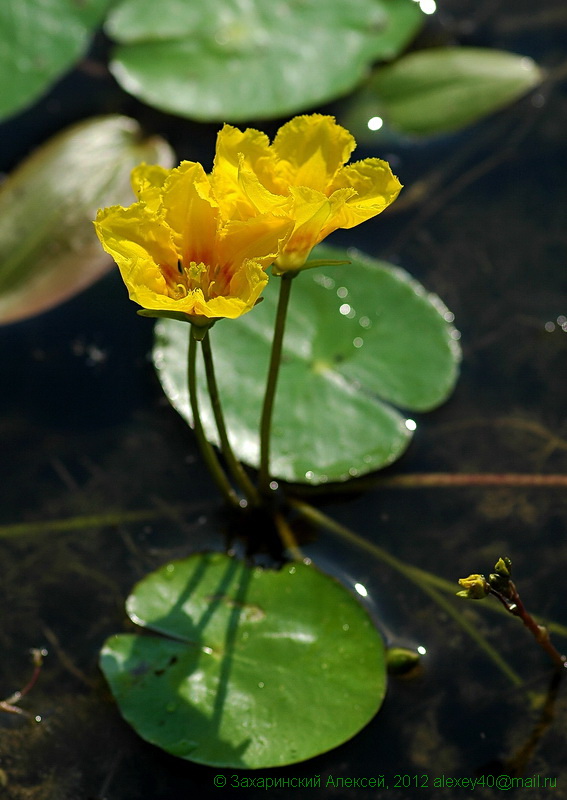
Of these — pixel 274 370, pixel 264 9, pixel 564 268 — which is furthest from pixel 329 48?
pixel 274 370

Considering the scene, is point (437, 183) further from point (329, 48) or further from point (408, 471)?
point (408, 471)

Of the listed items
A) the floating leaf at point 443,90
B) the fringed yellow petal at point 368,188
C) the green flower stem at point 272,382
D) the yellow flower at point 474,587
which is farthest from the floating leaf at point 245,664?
the floating leaf at point 443,90

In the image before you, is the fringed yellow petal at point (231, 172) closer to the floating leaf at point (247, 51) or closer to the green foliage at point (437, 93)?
the floating leaf at point (247, 51)

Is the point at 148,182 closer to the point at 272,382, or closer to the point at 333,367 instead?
the point at 272,382

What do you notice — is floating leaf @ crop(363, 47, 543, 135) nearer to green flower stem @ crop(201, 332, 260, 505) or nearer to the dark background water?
the dark background water

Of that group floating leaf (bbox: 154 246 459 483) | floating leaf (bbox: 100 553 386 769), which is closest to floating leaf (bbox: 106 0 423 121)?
floating leaf (bbox: 154 246 459 483)

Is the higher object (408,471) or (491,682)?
(408,471)

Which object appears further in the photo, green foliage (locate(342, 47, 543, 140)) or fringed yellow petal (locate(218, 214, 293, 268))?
green foliage (locate(342, 47, 543, 140))
